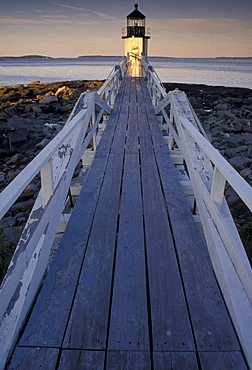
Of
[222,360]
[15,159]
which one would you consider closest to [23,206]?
[15,159]

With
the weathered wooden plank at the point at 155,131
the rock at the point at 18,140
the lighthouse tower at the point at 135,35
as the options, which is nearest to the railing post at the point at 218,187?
the weathered wooden plank at the point at 155,131

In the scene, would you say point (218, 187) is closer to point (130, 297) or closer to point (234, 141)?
point (130, 297)

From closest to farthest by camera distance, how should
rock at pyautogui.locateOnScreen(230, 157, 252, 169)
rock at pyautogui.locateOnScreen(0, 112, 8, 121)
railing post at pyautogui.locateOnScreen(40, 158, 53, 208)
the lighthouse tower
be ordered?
railing post at pyautogui.locateOnScreen(40, 158, 53, 208) → rock at pyautogui.locateOnScreen(230, 157, 252, 169) → rock at pyautogui.locateOnScreen(0, 112, 8, 121) → the lighthouse tower

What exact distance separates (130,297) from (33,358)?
736 millimetres

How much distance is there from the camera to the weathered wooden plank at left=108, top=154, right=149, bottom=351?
1.97 meters

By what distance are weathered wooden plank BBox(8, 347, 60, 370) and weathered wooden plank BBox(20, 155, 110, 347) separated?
0.14 feet

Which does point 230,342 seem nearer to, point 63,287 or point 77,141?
point 63,287

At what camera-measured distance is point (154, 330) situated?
202cm

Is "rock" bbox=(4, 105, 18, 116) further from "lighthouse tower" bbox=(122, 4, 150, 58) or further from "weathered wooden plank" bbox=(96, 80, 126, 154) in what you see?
"lighthouse tower" bbox=(122, 4, 150, 58)

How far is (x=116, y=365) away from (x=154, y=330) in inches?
13.1

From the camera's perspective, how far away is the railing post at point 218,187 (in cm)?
244

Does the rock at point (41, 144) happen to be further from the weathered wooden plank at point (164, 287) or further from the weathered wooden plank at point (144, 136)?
the weathered wooden plank at point (164, 287)

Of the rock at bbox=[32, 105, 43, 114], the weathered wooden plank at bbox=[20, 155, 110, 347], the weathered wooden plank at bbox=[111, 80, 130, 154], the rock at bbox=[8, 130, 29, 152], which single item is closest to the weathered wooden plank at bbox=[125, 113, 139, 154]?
the weathered wooden plank at bbox=[111, 80, 130, 154]

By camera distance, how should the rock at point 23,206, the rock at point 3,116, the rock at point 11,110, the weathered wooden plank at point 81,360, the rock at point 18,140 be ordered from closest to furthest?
1. the weathered wooden plank at point 81,360
2. the rock at point 23,206
3. the rock at point 18,140
4. the rock at point 3,116
5. the rock at point 11,110
